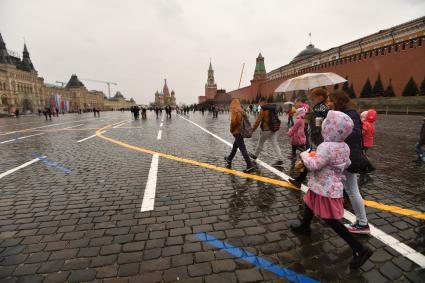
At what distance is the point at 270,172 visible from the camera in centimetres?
577

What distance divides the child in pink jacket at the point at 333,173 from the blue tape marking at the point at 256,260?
574 millimetres

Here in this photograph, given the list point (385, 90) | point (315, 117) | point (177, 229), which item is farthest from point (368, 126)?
point (385, 90)

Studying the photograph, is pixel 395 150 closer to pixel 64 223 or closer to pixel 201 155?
pixel 201 155

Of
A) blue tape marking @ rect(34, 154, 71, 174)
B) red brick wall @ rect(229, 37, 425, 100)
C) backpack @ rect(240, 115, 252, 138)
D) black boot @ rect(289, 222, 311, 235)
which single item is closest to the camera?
black boot @ rect(289, 222, 311, 235)

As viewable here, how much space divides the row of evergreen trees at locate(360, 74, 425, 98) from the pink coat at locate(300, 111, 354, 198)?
1310 inches

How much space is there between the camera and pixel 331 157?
2.53m

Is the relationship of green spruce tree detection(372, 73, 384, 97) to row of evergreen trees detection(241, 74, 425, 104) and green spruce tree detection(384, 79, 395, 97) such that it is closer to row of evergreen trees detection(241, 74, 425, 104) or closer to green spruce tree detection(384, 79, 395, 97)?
row of evergreen trees detection(241, 74, 425, 104)

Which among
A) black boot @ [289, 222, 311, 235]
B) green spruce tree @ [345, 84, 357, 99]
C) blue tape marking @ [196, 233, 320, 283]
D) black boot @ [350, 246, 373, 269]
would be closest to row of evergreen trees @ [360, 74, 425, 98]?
green spruce tree @ [345, 84, 357, 99]

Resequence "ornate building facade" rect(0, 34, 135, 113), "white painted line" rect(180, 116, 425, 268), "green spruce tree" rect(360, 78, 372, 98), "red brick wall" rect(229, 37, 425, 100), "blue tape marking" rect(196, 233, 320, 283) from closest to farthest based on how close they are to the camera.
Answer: "blue tape marking" rect(196, 233, 320, 283)
"white painted line" rect(180, 116, 425, 268)
"red brick wall" rect(229, 37, 425, 100)
"green spruce tree" rect(360, 78, 372, 98)
"ornate building facade" rect(0, 34, 135, 113)

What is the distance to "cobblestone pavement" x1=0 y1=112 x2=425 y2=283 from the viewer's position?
248 centimetres

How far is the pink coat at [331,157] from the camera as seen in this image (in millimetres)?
2482

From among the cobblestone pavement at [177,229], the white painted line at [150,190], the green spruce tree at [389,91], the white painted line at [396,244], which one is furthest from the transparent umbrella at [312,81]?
the green spruce tree at [389,91]

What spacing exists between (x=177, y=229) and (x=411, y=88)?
35126 mm

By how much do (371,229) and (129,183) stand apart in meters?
4.26
